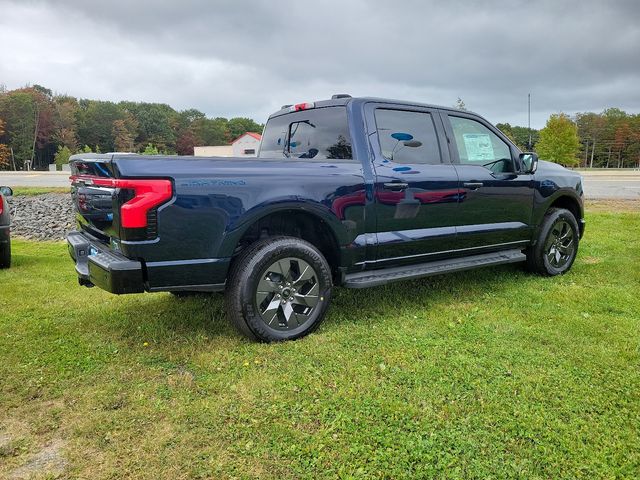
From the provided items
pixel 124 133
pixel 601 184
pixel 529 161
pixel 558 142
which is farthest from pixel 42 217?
pixel 124 133

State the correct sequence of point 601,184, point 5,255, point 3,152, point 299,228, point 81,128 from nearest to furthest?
point 299,228, point 5,255, point 601,184, point 3,152, point 81,128

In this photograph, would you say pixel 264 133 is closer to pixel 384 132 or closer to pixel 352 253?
pixel 384 132

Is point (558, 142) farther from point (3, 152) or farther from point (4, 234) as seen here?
point (3, 152)

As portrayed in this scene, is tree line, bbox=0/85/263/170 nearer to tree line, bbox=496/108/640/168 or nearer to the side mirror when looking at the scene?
the side mirror

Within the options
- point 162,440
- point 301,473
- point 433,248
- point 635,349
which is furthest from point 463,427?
point 433,248

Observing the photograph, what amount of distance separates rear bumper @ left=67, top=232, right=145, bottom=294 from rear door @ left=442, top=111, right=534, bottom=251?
2.86m

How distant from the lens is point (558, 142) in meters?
51.1

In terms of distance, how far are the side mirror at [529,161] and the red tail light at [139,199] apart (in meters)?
3.70

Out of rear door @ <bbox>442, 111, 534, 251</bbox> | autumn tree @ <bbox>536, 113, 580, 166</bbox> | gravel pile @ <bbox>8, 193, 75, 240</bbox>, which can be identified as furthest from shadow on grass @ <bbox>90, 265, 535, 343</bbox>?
autumn tree @ <bbox>536, 113, 580, 166</bbox>

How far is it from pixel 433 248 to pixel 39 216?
12.5 m

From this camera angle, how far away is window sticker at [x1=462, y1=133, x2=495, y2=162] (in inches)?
187

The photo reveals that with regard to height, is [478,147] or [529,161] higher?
[478,147]

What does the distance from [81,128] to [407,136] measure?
8575cm

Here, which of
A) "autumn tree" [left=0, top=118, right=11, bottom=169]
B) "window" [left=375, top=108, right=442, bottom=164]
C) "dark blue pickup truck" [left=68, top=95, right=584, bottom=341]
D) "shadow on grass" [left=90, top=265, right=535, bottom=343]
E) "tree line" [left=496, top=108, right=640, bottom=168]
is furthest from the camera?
"tree line" [left=496, top=108, right=640, bottom=168]
